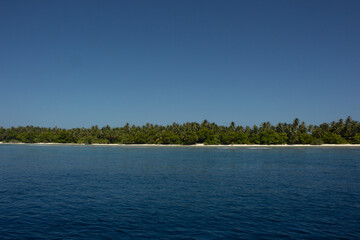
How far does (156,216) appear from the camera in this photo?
28672 millimetres

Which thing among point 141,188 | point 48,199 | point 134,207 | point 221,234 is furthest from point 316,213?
point 48,199

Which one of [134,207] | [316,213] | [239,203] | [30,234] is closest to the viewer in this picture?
[30,234]

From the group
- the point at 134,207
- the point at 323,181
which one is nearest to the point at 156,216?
the point at 134,207

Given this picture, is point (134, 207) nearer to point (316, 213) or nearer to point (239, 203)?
point (239, 203)

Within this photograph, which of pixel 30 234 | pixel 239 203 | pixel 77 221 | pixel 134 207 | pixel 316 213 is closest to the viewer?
pixel 30 234

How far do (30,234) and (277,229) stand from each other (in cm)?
2229

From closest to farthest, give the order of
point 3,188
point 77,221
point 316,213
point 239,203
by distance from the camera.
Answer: point 77,221, point 316,213, point 239,203, point 3,188

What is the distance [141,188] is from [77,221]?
1735 centimetres

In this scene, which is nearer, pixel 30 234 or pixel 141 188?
pixel 30 234

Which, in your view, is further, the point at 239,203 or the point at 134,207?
the point at 239,203

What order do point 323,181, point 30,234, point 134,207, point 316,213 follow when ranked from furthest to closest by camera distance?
point 323,181, point 134,207, point 316,213, point 30,234

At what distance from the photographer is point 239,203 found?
1352 inches

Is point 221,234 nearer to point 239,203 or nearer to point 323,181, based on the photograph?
point 239,203

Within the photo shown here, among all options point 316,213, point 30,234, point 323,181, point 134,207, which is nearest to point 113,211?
point 134,207
